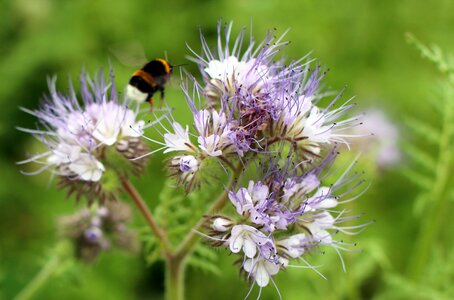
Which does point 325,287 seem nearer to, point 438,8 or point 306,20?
point 306,20

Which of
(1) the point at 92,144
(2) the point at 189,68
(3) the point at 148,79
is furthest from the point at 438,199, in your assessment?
(2) the point at 189,68

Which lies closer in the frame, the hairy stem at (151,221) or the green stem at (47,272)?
the hairy stem at (151,221)

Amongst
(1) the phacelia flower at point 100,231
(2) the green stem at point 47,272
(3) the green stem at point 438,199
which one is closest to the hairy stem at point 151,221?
(1) the phacelia flower at point 100,231

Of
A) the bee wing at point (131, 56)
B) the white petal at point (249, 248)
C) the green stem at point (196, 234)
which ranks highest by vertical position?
the bee wing at point (131, 56)

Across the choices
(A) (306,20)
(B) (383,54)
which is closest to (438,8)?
(B) (383,54)

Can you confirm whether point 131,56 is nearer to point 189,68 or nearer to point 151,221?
point 151,221

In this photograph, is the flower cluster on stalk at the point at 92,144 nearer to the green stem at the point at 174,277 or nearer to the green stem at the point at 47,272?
the green stem at the point at 174,277

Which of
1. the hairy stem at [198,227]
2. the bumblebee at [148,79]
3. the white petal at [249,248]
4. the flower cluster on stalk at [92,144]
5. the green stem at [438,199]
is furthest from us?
the green stem at [438,199]
